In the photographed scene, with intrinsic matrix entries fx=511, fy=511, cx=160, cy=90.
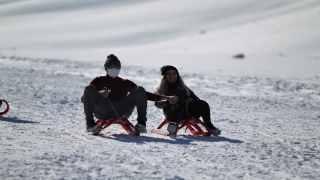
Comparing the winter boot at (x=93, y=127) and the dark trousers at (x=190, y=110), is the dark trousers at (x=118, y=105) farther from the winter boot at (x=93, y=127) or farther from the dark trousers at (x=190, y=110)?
the dark trousers at (x=190, y=110)

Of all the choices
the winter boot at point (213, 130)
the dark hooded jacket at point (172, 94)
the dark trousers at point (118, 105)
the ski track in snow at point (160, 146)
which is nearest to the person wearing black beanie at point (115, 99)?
the dark trousers at point (118, 105)

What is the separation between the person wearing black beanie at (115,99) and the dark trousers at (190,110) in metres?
0.20

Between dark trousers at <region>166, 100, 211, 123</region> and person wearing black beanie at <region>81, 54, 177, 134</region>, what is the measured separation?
0.20m

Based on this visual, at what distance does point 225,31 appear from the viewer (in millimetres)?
47500

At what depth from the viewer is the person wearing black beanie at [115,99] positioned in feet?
18.4

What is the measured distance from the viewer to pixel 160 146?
5074mm

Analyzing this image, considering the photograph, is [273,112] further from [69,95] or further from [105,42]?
[105,42]

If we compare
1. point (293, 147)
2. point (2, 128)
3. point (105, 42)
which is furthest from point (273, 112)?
point (105, 42)

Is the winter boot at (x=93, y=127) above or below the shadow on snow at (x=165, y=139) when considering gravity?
above

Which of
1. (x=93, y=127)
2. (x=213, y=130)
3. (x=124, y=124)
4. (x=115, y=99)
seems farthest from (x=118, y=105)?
(x=213, y=130)

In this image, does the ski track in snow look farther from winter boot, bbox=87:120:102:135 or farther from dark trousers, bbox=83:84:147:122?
dark trousers, bbox=83:84:147:122

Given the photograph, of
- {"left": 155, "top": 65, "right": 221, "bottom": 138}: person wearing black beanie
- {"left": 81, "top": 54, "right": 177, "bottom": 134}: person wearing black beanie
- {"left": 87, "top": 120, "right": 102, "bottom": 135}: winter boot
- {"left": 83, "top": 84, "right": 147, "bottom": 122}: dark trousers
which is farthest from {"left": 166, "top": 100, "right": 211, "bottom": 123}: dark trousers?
{"left": 87, "top": 120, "right": 102, "bottom": 135}: winter boot

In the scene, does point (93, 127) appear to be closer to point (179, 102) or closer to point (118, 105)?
point (118, 105)

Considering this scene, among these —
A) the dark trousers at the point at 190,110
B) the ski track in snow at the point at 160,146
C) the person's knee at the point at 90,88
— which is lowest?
the ski track in snow at the point at 160,146
